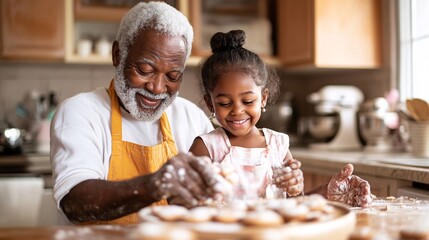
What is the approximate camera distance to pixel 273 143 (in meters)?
1.63

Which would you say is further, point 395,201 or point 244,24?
point 244,24

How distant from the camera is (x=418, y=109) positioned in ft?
8.06

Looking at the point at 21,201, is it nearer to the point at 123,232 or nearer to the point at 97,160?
the point at 97,160

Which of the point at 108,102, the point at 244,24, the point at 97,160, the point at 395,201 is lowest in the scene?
the point at 395,201

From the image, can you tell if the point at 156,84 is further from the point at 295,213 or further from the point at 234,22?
the point at 234,22

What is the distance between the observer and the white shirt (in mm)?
1447

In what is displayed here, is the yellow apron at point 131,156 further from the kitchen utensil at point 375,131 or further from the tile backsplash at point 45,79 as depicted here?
the tile backsplash at point 45,79

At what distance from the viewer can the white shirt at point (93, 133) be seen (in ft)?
4.75

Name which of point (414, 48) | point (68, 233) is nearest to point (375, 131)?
point (414, 48)

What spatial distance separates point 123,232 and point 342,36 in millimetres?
2427

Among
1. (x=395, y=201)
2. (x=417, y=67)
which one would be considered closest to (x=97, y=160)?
(x=395, y=201)

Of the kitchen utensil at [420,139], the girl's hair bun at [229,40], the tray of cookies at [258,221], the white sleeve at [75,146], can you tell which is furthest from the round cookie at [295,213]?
the kitchen utensil at [420,139]

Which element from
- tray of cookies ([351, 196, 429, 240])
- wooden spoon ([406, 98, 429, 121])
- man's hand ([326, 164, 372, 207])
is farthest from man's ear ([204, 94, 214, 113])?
wooden spoon ([406, 98, 429, 121])

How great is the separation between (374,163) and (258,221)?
1.51 meters
